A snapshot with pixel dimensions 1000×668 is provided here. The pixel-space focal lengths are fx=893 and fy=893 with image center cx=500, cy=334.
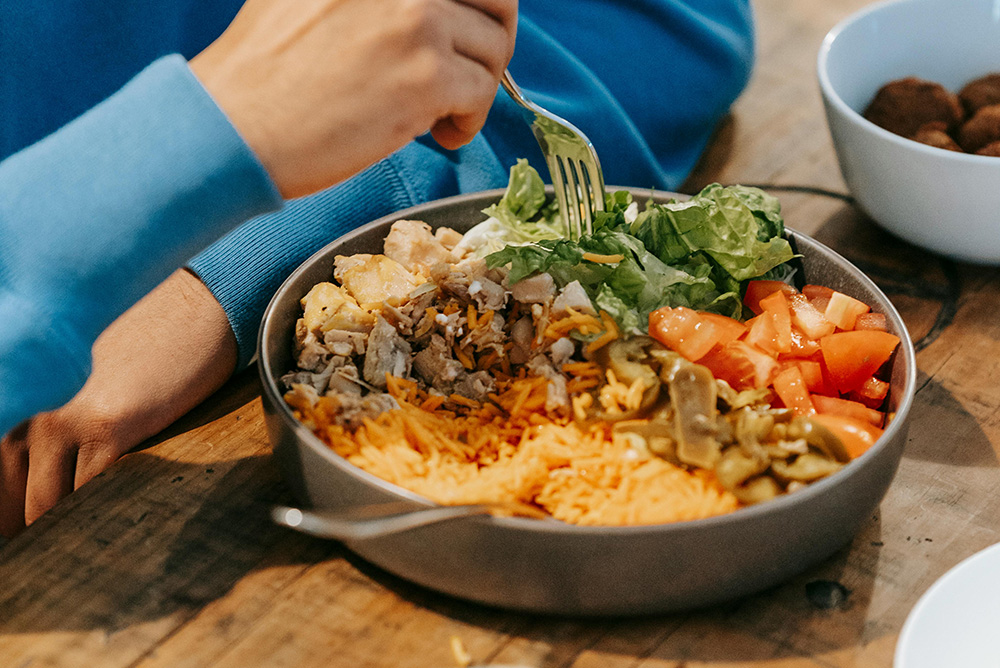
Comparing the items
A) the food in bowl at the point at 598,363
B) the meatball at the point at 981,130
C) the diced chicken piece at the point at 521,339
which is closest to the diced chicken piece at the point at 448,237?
the food in bowl at the point at 598,363

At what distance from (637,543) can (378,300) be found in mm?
532

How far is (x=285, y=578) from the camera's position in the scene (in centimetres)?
100

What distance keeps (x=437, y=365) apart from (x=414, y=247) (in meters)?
0.21

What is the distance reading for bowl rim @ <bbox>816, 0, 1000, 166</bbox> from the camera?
4.30 feet

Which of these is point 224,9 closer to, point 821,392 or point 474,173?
point 474,173

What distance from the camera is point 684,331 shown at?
43.8 inches

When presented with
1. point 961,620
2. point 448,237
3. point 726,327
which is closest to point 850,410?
point 726,327

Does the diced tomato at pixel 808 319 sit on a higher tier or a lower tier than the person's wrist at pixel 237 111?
lower

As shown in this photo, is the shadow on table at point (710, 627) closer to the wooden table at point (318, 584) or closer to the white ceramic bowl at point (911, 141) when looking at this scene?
the wooden table at point (318, 584)

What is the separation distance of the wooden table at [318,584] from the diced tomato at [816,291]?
216 mm

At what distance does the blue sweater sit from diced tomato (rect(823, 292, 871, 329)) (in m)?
0.63

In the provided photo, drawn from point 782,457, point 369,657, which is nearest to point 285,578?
point 369,657

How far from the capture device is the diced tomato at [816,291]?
122 centimetres

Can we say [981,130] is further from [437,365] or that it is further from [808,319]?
[437,365]
